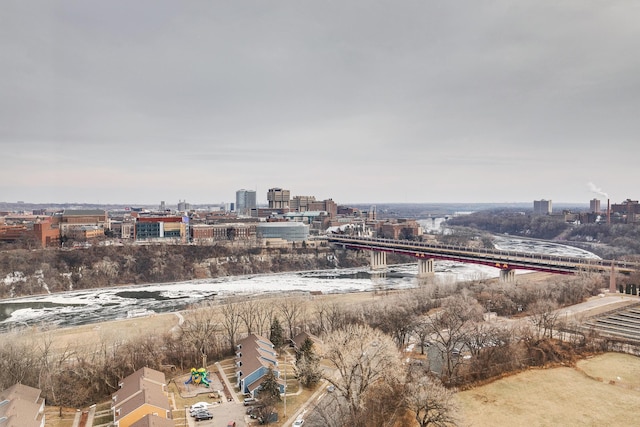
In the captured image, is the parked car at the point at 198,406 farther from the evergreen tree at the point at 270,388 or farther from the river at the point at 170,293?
the river at the point at 170,293

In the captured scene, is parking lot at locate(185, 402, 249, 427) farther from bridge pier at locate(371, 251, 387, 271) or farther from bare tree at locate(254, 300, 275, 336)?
bridge pier at locate(371, 251, 387, 271)

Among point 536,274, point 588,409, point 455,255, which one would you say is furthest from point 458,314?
point 536,274

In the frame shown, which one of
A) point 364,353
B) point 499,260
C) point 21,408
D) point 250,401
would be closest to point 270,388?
point 250,401

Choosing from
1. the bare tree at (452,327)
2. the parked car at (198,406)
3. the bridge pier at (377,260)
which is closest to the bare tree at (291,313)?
the bare tree at (452,327)

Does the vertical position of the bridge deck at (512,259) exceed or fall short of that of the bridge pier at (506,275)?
it exceeds it

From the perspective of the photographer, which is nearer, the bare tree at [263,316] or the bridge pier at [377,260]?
the bare tree at [263,316]

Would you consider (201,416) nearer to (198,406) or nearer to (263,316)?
(198,406)
